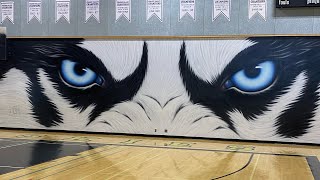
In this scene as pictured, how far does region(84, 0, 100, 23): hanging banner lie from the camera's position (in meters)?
7.18

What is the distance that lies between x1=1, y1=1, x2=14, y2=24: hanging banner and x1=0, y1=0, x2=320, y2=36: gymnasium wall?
2.9 inches

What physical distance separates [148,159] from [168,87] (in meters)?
2.39

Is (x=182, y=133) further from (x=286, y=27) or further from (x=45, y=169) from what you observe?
(x=45, y=169)

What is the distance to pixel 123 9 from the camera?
23.3ft

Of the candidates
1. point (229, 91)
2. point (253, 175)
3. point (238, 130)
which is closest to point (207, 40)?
point (229, 91)

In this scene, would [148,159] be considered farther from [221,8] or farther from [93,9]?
[93,9]

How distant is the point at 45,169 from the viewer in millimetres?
3850

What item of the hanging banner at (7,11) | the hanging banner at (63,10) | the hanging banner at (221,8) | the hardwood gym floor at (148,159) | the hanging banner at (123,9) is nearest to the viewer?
the hardwood gym floor at (148,159)

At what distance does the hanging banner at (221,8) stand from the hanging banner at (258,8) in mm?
325

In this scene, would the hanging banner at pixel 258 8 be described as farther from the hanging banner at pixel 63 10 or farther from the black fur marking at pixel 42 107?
the black fur marking at pixel 42 107

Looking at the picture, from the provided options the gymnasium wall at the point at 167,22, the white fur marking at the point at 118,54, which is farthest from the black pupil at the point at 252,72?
the white fur marking at the point at 118,54

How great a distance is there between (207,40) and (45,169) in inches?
144

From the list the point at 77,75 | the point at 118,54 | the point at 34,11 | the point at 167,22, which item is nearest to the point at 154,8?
the point at 167,22

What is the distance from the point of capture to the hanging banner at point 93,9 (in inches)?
283
